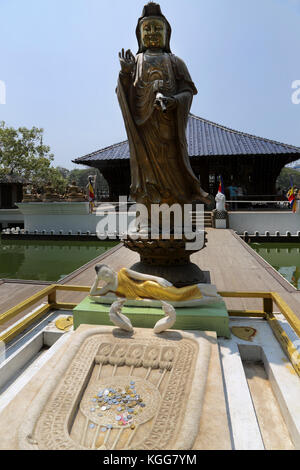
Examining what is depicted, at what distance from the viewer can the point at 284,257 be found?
405 inches

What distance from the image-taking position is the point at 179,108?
376 centimetres

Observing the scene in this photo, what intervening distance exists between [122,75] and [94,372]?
3.54 metres

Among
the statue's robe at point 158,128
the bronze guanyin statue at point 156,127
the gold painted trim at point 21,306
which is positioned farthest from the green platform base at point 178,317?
the statue's robe at point 158,128

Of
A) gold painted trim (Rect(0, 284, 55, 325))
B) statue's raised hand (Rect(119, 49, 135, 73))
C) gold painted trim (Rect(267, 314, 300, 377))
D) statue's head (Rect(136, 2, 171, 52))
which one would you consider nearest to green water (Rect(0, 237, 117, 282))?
gold painted trim (Rect(0, 284, 55, 325))

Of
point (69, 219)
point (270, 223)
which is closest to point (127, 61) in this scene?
point (69, 219)

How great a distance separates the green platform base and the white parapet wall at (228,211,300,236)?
11084 mm

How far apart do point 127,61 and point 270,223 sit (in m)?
11.6

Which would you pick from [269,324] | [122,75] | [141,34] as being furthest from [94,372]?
[141,34]

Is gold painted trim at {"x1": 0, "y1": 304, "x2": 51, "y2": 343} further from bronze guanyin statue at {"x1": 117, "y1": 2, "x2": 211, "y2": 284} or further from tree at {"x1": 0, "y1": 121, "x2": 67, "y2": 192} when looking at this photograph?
tree at {"x1": 0, "y1": 121, "x2": 67, "y2": 192}

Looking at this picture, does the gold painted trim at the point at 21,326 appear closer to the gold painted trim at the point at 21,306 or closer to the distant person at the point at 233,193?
the gold painted trim at the point at 21,306

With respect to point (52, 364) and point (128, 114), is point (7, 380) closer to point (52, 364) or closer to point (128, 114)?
point (52, 364)

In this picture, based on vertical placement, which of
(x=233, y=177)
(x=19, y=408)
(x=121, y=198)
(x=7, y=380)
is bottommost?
(x=7, y=380)

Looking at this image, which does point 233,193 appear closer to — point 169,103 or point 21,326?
point 169,103

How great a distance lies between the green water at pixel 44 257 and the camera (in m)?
8.51
